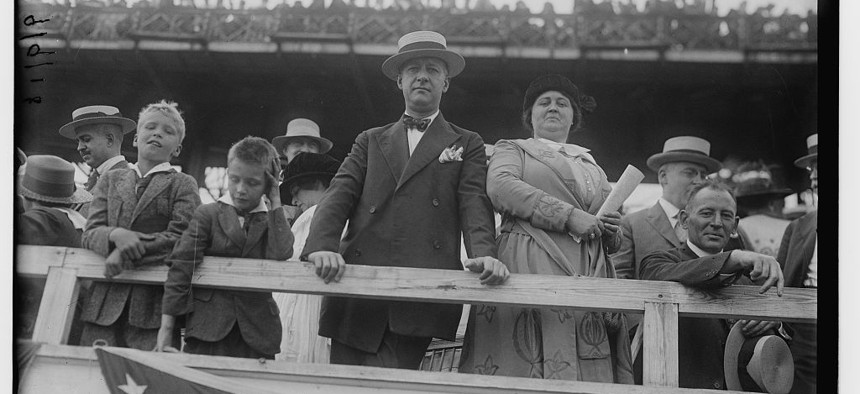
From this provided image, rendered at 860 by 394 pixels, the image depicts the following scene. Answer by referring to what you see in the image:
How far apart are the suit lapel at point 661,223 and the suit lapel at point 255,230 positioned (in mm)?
2378

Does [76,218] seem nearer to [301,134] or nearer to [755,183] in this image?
[301,134]

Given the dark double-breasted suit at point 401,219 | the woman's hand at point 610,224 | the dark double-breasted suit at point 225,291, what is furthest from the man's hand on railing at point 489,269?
the dark double-breasted suit at point 225,291

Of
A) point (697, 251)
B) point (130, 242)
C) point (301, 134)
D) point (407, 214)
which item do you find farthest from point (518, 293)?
point (130, 242)

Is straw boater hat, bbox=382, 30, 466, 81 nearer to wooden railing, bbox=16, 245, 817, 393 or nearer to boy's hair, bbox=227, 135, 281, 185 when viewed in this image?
boy's hair, bbox=227, 135, 281, 185

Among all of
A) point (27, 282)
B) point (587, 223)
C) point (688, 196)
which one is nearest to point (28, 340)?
point (27, 282)

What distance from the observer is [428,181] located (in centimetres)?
664

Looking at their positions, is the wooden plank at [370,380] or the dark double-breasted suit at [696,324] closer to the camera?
the wooden plank at [370,380]

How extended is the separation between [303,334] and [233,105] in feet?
5.34

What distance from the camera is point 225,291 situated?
21.0ft

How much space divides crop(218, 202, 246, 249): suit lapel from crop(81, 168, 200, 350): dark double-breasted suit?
0.70 feet

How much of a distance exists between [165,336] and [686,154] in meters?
3.40

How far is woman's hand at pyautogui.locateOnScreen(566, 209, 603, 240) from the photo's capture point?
21.2ft

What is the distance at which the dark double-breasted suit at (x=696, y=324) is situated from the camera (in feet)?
20.6

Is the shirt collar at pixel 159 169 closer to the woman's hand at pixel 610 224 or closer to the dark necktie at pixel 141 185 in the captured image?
the dark necktie at pixel 141 185
